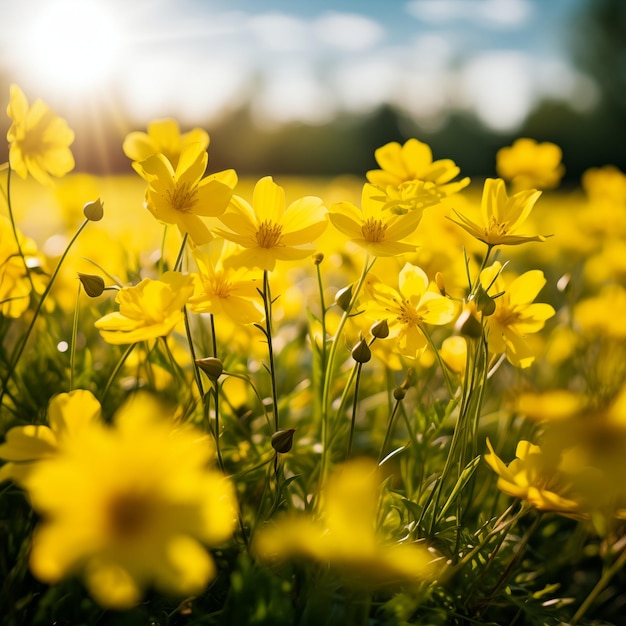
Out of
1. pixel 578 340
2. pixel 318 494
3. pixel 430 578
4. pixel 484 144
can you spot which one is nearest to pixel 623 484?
pixel 430 578

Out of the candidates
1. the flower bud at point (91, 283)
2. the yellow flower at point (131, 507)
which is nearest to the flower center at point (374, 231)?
the flower bud at point (91, 283)

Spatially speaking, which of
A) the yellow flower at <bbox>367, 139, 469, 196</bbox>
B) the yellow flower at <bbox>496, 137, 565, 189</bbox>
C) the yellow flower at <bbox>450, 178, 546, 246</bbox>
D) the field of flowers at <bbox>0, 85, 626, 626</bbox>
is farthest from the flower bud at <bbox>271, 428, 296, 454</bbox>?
the yellow flower at <bbox>496, 137, 565, 189</bbox>

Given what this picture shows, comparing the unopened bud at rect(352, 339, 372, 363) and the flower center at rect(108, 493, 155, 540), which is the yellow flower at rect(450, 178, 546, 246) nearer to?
the unopened bud at rect(352, 339, 372, 363)

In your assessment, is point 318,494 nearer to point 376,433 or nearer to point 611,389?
point 376,433

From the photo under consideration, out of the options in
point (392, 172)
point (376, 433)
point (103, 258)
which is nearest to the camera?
point (392, 172)

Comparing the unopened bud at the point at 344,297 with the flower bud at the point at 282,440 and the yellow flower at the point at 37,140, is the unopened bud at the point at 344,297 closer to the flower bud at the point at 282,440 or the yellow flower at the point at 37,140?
the flower bud at the point at 282,440

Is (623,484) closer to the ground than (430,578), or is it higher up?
higher up

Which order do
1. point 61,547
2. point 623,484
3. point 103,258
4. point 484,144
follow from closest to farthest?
point 61,547, point 623,484, point 103,258, point 484,144
